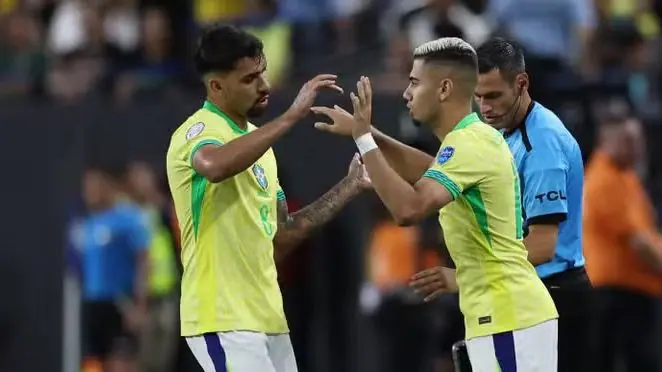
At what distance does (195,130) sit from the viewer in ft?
24.2

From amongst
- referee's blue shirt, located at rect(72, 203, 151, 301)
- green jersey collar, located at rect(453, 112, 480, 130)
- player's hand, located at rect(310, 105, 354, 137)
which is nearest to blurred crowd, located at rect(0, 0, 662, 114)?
referee's blue shirt, located at rect(72, 203, 151, 301)

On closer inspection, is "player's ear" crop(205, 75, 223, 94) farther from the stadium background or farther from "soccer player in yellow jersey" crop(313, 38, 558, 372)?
the stadium background

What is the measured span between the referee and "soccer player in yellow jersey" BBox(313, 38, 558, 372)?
0.57 metres

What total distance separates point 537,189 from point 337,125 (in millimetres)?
1222

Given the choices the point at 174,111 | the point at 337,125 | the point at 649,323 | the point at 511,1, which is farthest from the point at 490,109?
the point at 174,111

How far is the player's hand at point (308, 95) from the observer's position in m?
7.09

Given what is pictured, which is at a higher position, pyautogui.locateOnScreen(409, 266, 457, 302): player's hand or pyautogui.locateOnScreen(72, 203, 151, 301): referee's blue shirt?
pyautogui.locateOnScreen(409, 266, 457, 302): player's hand

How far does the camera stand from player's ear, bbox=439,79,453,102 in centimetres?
722

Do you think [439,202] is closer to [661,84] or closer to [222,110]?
[222,110]

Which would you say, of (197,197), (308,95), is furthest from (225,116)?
(308,95)

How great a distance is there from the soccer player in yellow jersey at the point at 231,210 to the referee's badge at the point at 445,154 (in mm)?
549

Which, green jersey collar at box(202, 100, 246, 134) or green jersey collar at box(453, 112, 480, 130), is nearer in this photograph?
green jersey collar at box(453, 112, 480, 130)

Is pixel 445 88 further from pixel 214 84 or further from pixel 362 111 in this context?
pixel 214 84

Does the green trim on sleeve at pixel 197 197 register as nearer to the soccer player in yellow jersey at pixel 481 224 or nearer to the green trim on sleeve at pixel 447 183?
the soccer player in yellow jersey at pixel 481 224
